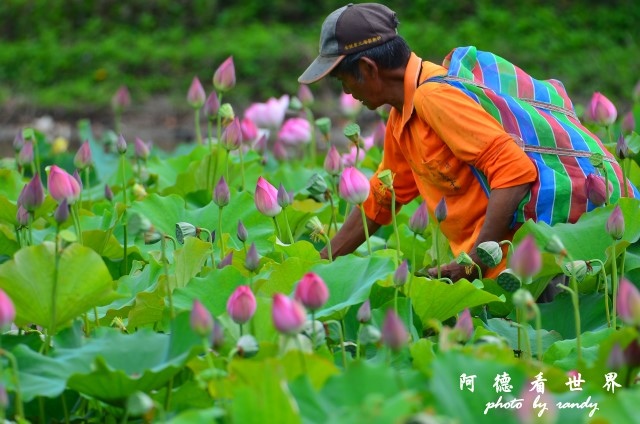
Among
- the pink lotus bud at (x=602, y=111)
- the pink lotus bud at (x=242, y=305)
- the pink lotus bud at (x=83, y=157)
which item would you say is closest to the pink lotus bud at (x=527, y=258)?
the pink lotus bud at (x=242, y=305)

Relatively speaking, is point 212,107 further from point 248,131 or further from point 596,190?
point 596,190

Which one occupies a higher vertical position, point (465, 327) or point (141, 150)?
point (465, 327)

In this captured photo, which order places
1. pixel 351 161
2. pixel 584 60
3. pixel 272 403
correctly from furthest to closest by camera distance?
pixel 584 60
pixel 351 161
pixel 272 403

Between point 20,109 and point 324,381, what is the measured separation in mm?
7135

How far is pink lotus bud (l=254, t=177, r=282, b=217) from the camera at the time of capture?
7.13 feet

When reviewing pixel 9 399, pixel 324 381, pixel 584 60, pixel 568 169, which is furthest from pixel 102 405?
pixel 584 60

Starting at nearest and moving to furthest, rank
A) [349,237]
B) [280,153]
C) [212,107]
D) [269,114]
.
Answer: [349,237]
[212,107]
[280,153]
[269,114]

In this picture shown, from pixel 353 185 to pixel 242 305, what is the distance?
494mm

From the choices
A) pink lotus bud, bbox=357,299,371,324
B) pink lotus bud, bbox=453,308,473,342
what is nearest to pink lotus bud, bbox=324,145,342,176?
pink lotus bud, bbox=357,299,371,324

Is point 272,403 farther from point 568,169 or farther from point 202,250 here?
point 568,169

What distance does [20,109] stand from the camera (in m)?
8.22

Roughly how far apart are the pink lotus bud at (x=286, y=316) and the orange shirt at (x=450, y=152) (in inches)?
36.5

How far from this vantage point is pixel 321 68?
237 cm

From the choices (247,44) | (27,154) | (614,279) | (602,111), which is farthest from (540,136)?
(247,44)
